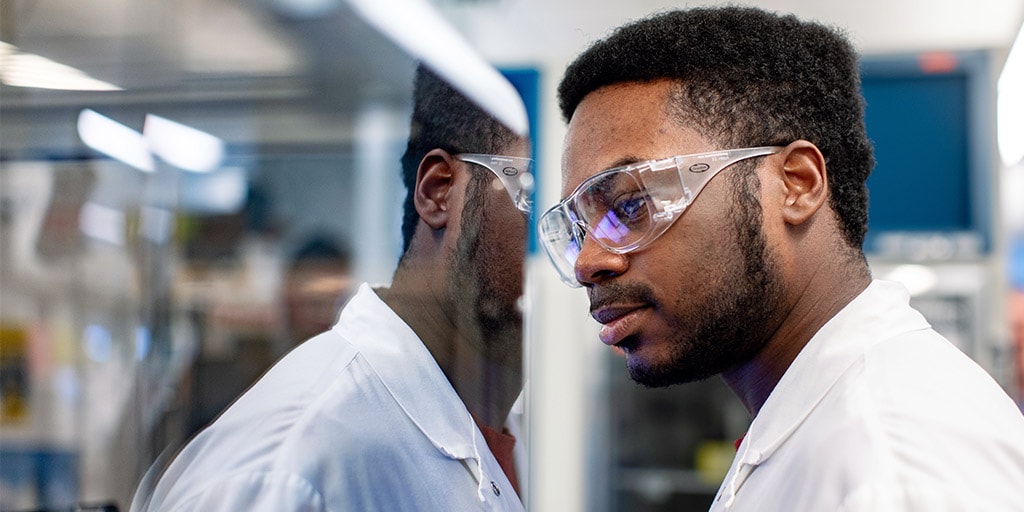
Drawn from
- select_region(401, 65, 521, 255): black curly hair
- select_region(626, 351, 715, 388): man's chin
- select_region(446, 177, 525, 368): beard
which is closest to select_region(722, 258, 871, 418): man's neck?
select_region(626, 351, 715, 388): man's chin

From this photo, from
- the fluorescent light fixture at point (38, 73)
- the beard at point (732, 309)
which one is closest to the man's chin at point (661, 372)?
the beard at point (732, 309)

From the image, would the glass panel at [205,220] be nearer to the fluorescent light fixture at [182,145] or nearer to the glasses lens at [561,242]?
the fluorescent light fixture at [182,145]

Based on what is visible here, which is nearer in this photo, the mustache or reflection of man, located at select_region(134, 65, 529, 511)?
reflection of man, located at select_region(134, 65, 529, 511)

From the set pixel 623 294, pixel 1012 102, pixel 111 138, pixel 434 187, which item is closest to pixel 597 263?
Answer: pixel 623 294

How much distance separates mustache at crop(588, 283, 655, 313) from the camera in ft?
4.00

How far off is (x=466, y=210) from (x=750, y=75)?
422 mm

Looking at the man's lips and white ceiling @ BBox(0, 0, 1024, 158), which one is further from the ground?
white ceiling @ BBox(0, 0, 1024, 158)

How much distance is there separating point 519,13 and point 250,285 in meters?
0.91

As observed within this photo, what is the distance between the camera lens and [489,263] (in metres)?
1.19

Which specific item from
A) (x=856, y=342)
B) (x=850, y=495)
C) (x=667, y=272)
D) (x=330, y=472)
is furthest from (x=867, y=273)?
(x=330, y=472)

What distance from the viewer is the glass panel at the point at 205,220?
2.76 ft

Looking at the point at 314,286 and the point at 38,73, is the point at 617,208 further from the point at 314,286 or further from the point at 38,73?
the point at 38,73

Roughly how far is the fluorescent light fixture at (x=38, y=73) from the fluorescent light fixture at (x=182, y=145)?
0.05 metres

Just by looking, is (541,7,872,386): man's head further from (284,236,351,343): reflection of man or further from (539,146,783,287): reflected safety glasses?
Result: (284,236,351,343): reflection of man
